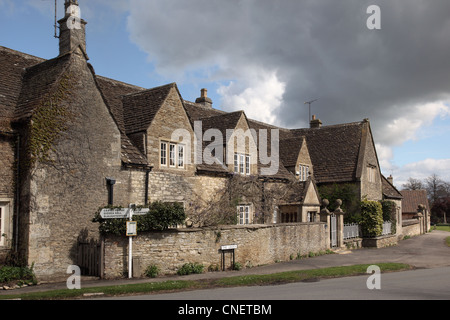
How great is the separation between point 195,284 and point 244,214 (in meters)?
11.6

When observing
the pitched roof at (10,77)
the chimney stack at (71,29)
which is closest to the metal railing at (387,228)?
the chimney stack at (71,29)

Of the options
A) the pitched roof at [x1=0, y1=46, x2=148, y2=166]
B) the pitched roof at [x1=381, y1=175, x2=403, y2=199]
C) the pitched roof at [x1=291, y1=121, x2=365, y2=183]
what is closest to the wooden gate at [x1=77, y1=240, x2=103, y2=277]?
the pitched roof at [x1=0, y1=46, x2=148, y2=166]

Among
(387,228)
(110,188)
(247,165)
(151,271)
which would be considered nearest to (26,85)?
(110,188)

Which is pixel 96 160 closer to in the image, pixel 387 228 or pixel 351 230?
pixel 351 230

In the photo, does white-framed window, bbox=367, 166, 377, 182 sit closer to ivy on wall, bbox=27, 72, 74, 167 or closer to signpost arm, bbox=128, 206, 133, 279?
signpost arm, bbox=128, 206, 133, 279

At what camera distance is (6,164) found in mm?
15977

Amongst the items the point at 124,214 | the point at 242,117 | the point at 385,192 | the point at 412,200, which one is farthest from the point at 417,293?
the point at 412,200

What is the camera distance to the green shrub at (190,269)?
1697cm

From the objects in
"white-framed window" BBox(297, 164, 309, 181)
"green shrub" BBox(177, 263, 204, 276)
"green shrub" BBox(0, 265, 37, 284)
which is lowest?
"green shrub" BBox(177, 263, 204, 276)

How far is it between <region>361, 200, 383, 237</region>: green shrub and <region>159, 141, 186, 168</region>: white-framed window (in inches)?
617

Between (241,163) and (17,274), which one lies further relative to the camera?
(241,163)

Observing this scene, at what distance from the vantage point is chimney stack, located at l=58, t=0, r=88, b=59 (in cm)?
1945

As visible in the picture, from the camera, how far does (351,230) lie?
29766 millimetres

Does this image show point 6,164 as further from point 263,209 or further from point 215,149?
point 263,209
